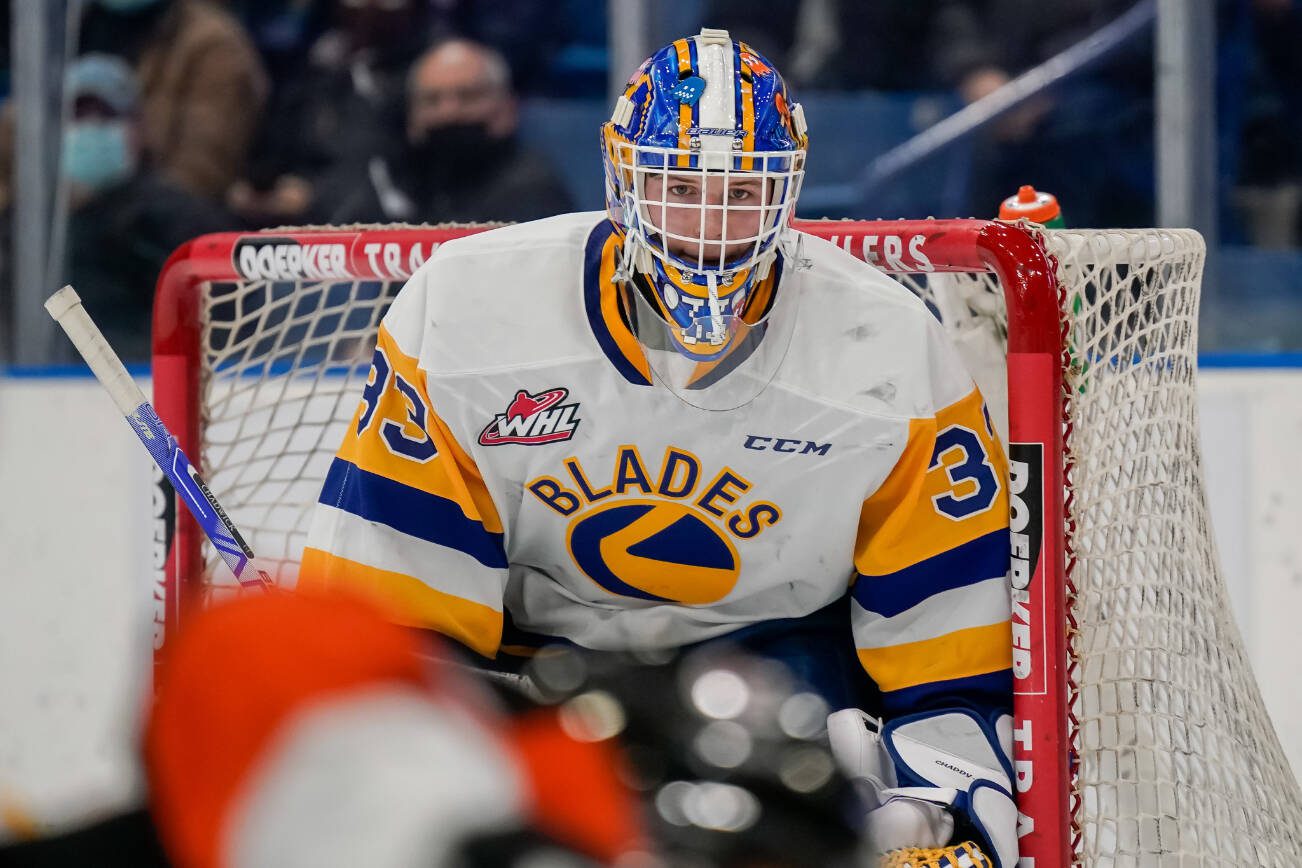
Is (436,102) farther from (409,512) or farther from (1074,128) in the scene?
(409,512)

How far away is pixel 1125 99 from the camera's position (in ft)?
10.5

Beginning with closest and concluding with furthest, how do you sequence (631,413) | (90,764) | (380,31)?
(631,413), (90,764), (380,31)

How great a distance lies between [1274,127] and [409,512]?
2237 mm

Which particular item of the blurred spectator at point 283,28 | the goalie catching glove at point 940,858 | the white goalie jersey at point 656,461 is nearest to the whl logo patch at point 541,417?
the white goalie jersey at point 656,461

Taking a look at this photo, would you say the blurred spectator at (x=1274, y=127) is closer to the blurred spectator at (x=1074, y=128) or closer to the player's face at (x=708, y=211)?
the blurred spectator at (x=1074, y=128)

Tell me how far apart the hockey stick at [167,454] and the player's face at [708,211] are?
1.98ft

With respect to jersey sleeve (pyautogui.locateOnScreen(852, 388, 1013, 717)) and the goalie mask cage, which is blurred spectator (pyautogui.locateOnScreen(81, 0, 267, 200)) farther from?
jersey sleeve (pyautogui.locateOnScreen(852, 388, 1013, 717))

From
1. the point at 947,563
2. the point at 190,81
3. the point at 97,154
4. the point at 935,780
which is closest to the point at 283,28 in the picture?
the point at 190,81

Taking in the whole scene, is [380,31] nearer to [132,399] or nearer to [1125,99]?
[1125,99]

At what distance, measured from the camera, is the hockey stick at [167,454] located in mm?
→ 1670

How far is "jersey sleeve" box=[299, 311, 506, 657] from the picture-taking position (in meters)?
1.57

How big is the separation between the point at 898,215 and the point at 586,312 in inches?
73.0

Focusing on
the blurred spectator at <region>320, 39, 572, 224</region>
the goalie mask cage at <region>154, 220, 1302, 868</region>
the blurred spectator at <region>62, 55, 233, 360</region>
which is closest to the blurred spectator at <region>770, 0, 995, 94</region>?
the blurred spectator at <region>320, 39, 572, 224</region>

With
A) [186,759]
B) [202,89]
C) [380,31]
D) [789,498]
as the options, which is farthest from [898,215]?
[186,759]
